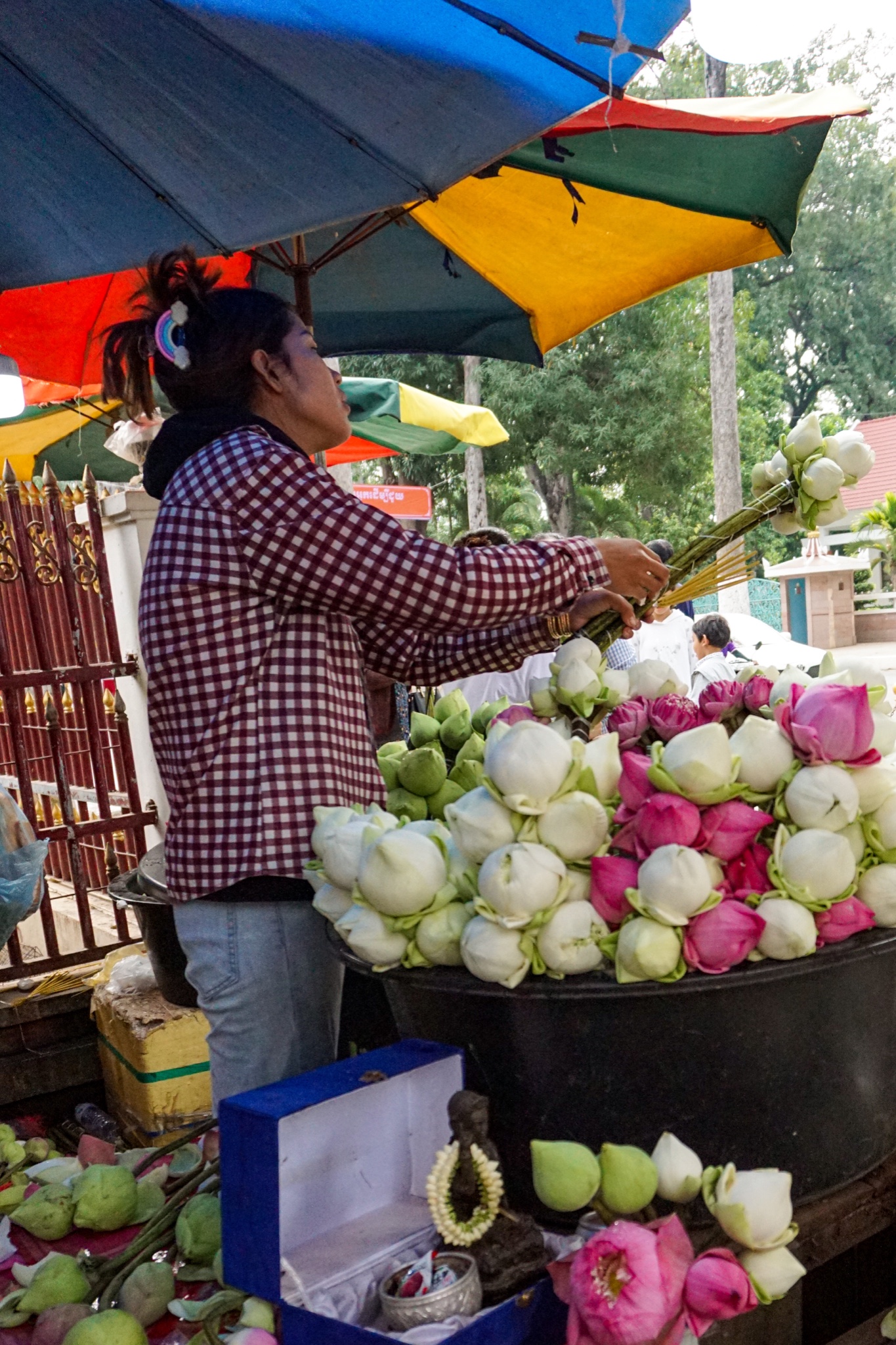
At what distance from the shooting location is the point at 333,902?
1.21 meters

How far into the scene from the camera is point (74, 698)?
14.6 feet

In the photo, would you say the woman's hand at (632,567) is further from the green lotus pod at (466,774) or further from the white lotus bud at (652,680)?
the green lotus pod at (466,774)

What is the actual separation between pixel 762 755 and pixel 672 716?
0.60 feet

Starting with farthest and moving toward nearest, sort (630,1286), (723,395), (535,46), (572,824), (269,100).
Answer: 1. (723,395)
2. (269,100)
3. (535,46)
4. (572,824)
5. (630,1286)

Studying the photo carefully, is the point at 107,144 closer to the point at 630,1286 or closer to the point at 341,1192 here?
the point at 341,1192

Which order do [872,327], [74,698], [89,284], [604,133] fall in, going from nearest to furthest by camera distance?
[604,133] → [89,284] → [74,698] → [872,327]

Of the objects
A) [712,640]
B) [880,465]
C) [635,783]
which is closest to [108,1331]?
[635,783]

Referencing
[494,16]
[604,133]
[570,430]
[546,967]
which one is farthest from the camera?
[570,430]

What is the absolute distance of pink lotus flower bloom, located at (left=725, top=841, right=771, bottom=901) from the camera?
107 centimetres

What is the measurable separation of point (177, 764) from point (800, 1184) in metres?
0.85

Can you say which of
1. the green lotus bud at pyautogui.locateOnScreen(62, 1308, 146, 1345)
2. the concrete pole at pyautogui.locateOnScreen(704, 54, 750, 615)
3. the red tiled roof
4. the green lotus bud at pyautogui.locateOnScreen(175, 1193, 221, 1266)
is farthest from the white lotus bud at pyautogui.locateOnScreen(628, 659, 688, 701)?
the red tiled roof

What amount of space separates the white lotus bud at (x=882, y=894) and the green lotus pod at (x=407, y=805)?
2.08 feet

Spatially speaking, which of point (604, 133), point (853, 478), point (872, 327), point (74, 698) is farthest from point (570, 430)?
point (872, 327)

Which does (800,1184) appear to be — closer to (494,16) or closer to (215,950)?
(215,950)
